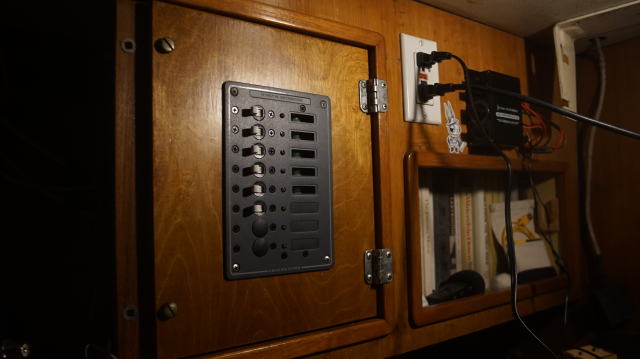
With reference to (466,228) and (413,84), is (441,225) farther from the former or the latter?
(413,84)

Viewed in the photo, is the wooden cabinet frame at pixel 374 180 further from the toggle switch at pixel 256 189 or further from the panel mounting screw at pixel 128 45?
the toggle switch at pixel 256 189

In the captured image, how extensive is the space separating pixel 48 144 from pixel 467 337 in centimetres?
140

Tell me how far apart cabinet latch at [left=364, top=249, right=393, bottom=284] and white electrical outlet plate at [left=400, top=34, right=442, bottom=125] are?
338 mm

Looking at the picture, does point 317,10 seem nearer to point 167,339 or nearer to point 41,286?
point 167,339

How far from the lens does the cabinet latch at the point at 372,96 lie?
0.92 meters

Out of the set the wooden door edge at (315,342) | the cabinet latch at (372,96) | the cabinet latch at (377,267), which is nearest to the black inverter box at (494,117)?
the cabinet latch at (372,96)

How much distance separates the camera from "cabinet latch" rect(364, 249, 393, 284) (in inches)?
34.7

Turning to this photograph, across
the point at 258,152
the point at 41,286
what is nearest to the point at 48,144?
the point at 41,286

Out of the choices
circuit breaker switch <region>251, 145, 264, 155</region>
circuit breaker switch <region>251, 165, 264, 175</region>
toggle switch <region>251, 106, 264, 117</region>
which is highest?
toggle switch <region>251, 106, 264, 117</region>

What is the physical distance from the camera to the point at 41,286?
2.97 feet

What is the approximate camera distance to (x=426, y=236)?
3.69 ft

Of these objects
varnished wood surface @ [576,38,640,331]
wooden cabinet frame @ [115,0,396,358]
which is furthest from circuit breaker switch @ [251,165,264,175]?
varnished wood surface @ [576,38,640,331]

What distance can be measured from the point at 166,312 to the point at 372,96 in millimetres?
606

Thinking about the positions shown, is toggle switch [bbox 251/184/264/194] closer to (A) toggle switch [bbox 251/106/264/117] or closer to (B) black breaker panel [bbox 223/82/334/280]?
(B) black breaker panel [bbox 223/82/334/280]
